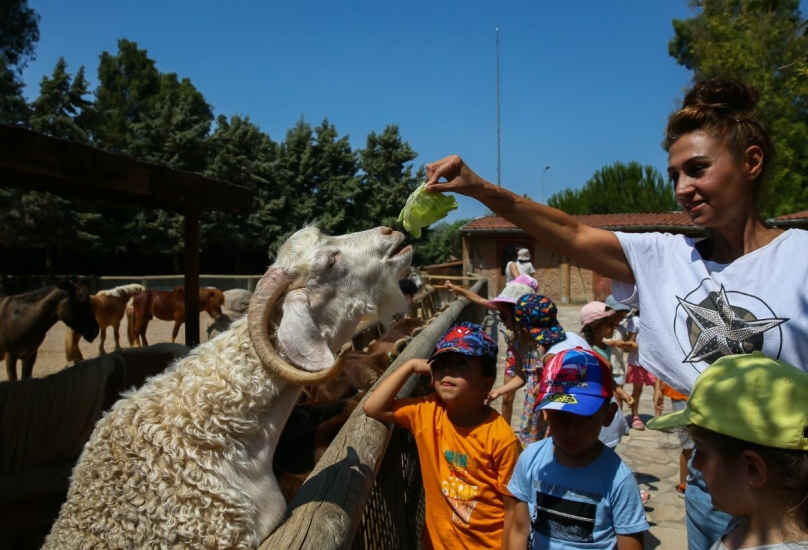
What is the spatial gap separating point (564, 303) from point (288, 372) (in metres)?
29.2

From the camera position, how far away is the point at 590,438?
7.58ft

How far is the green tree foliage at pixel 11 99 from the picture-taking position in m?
26.9

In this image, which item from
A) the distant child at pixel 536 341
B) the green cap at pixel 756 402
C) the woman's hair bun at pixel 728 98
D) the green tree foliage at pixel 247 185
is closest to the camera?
the green cap at pixel 756 402

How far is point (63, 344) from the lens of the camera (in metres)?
16.0

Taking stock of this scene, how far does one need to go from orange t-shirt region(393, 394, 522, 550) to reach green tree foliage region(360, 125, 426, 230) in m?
34.1

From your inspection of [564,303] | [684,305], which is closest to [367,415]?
[684,305]

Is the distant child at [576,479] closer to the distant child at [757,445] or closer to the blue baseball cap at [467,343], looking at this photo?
the blue baseball cap at [467,343]

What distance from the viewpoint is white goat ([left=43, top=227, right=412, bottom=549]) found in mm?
2180

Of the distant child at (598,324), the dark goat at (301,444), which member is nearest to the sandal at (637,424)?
the distant child at (598,324)

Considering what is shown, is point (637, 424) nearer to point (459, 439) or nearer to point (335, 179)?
point (459, 439)

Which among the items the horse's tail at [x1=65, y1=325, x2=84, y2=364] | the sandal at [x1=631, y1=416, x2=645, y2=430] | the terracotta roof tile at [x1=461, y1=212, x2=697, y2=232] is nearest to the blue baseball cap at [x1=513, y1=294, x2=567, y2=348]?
the sandal at [x1=631, y1=416, x2=645, y2=430]

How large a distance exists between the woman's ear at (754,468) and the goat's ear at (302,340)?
1.48 meters

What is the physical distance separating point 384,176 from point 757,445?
38.4 metres

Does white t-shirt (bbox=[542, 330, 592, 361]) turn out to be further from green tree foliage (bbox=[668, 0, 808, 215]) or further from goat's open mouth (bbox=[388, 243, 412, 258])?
green tree foliage (bbox=[668, 0, 808, 215])
